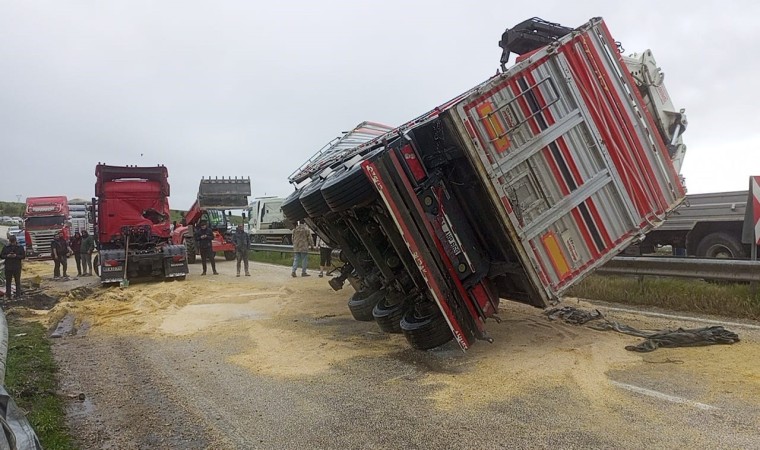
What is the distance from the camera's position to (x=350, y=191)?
4.90 meters

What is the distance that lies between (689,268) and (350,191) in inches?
199

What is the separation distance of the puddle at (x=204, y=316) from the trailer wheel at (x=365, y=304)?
5.52 ft

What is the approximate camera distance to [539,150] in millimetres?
4984

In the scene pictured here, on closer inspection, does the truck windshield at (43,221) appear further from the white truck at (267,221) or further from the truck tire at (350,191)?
the truck tire at (350,191)

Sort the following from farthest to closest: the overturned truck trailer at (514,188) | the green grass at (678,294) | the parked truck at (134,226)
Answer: the parked truck at (134,226), the green grass at (678,294), the overturned truck trailer at (514,188)

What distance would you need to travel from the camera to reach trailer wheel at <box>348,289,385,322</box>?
6702 millimetres

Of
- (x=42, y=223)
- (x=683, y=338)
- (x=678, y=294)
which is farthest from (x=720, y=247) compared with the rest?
(x=42, y=223)

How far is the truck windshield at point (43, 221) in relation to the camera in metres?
26.7

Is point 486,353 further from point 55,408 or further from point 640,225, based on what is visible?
point 55,408

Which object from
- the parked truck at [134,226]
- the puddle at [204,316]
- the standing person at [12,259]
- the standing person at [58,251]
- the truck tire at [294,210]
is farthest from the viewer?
the standing person at [58,251]

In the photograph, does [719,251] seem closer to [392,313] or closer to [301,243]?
[392,313]

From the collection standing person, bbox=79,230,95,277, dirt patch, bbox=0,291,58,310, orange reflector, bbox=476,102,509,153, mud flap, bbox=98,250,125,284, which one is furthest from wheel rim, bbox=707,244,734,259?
standing person, bbox=79,230,95,277

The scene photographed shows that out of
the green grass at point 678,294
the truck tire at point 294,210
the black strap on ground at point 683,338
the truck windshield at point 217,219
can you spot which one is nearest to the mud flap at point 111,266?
the truck windshield at point 217,219

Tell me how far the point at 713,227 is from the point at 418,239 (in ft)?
27.1
